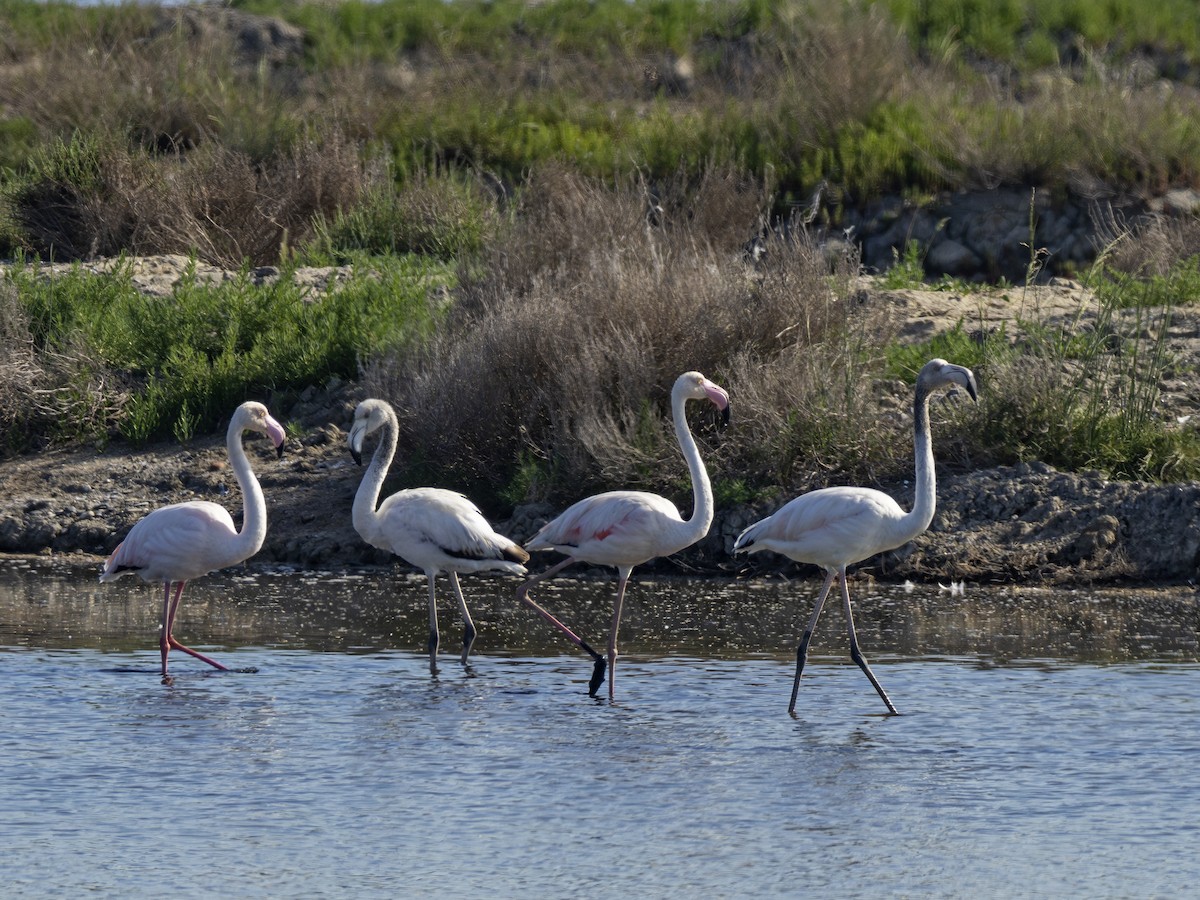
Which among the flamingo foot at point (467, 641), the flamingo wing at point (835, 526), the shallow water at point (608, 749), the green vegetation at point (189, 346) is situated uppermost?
the green vegetation at point (189, 346)

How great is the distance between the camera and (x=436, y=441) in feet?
38.3

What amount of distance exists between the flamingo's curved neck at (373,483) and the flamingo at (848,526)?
191cm

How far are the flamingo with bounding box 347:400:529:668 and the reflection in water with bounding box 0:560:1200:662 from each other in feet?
1.80

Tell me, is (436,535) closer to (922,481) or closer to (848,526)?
(848,526)

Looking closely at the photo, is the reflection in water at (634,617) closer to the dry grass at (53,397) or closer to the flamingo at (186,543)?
the flamingo at (186,543)

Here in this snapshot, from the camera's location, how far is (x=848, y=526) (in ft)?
26.0

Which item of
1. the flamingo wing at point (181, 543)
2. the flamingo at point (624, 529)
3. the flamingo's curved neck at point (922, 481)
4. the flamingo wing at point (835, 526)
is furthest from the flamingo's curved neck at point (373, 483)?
the flamingo's curved neck at point (922, 481)

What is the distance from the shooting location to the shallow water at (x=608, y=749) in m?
5.83

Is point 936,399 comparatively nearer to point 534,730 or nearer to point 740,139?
point 534,730

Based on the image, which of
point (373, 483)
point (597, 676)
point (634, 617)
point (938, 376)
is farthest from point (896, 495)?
point (373, 483)

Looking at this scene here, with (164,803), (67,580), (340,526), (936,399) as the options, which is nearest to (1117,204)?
(936,399)

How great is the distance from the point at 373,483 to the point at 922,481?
2.67m

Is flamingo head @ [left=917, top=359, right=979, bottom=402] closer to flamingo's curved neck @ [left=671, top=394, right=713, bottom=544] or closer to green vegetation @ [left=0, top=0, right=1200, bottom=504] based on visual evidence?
flamingo's curved neck @ [left=671, top=394, right=713, bottom=544]

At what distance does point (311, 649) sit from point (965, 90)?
43.3 feet
